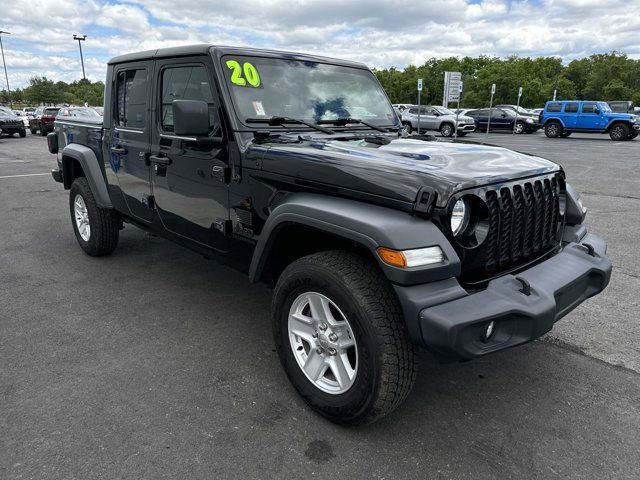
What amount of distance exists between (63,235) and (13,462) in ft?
14.2

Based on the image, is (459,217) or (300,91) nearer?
(459,217)

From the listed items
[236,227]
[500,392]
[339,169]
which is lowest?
[500,392]

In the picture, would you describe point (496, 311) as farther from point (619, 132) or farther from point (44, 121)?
point (44, 121)

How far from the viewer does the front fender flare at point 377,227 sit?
2084mm

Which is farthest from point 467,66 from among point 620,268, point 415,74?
point 620,268

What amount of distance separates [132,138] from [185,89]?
856mm

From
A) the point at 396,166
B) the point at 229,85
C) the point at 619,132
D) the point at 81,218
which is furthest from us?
the point at 619,132

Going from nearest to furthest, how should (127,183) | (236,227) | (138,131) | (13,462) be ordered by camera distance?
(13,462)
(236,227)
(138,131)
(127,183)

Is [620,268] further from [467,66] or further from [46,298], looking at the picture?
[467,66]

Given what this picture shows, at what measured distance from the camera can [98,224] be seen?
482cm

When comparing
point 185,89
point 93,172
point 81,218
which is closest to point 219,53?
point 185,89

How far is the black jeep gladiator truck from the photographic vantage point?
2.15m

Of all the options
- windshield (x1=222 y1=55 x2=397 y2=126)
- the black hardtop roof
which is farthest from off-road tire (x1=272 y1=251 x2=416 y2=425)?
the black hardtop roof

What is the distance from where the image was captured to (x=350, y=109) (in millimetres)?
3617
